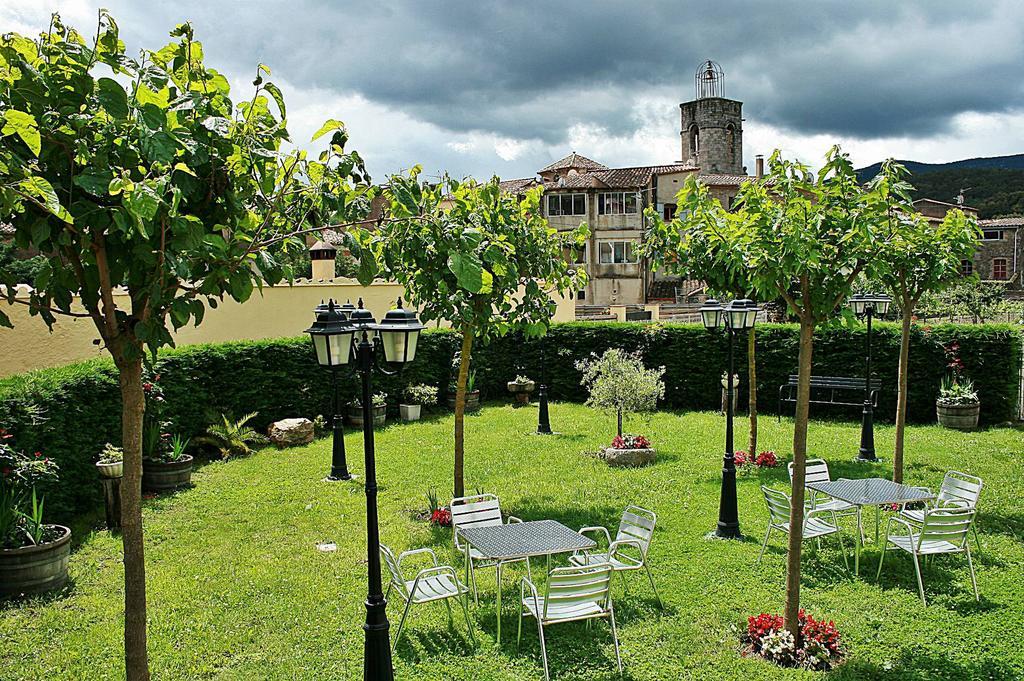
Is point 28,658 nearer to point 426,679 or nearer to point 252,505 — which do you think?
point 426,679

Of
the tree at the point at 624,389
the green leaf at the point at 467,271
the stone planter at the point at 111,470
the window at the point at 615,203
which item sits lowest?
the stone planter at the point at 111,470

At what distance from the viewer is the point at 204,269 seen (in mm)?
4148

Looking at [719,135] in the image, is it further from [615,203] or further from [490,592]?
[490,592]

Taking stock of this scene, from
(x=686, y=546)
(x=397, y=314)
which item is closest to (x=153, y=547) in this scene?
(x=397, y=314)

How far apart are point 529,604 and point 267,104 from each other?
452cm

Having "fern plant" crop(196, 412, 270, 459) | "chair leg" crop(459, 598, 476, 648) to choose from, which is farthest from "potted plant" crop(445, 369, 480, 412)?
"chair leg" crop(459, 598, 476, 648)

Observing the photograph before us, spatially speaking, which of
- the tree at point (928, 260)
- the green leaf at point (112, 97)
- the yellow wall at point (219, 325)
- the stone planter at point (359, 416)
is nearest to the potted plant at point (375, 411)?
the stone planter at point (359, 416)

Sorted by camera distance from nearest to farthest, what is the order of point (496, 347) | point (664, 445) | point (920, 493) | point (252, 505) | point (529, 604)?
point (529, 604) → point (920, 493) → point (252, 505) → point (664, 445) → point (496, 347)

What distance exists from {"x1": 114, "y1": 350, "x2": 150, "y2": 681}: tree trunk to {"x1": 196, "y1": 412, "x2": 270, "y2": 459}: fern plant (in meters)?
10.0

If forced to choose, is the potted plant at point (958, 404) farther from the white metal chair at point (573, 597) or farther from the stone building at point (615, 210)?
the stone building at point (615, 210)

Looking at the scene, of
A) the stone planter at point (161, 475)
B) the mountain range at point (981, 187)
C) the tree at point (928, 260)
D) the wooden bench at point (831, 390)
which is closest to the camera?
the tree at point (928, 260)

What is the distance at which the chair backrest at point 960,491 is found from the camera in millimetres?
8523

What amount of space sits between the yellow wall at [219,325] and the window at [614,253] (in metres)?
31.3

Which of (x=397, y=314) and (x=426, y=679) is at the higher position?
(x=397, y=314)
